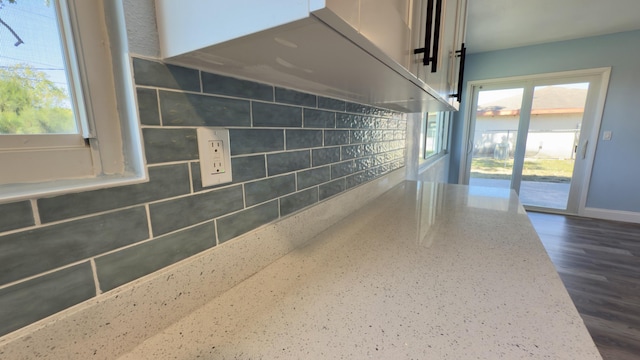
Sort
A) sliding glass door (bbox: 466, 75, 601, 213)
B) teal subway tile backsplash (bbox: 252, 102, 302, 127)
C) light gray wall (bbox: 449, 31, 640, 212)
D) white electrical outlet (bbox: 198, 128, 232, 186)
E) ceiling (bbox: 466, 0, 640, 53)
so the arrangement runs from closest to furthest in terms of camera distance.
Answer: white electrical outlet (bbox: 198, 128, 232, 186) < teal subway tile backsplash (bbox: 252, 102, 302, 127) < ceiling (bbox: 466, 0, 640, 53) < light gray wall (bbox: 449, 31, 640, 212) < sliding glass door (bbox: 466, 75, 601, 213)

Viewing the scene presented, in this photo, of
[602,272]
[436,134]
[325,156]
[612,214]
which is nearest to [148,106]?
[325,156]

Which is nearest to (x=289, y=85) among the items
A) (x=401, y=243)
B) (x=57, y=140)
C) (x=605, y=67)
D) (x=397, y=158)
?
(x=57, y=140)

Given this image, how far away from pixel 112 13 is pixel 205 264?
1.52 ft

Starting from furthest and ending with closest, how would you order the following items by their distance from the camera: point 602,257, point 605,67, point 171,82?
point 605,67 < point 602,257 < point 171,82

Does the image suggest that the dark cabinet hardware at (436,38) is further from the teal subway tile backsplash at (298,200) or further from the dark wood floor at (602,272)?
the dark wood floor at (602,272)

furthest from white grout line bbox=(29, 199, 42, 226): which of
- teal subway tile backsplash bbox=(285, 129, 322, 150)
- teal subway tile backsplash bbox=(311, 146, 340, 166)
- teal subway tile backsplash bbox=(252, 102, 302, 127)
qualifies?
teal subway tile backsplash bbox=(311, 146, 340, 166)

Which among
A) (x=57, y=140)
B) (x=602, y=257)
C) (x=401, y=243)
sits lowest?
(x=602, y=257)

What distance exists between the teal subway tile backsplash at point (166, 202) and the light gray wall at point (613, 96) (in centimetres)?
391

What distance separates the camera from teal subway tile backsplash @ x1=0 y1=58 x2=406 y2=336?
12.7 inches

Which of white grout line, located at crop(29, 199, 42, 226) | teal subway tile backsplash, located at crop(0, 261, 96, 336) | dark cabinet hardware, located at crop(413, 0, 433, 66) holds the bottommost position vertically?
teal subway tile backsplash, located at crop(0, 261, 96, 336)

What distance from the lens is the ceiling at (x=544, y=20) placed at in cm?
213

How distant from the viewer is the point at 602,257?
2.32 meters

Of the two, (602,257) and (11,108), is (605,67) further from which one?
(11,108)

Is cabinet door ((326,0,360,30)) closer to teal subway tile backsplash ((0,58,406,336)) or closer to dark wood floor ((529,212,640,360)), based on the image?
teal subway tile backsplash ((0,58,406,336))
